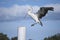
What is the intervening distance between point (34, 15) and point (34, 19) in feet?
0.30

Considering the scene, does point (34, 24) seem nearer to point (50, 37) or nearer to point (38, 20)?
point (38, 20)

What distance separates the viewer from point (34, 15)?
9.14 ft

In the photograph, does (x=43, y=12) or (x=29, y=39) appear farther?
(x=29, y=39)

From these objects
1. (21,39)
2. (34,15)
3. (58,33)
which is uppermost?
(34,15)

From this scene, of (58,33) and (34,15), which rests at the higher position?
(34,15)

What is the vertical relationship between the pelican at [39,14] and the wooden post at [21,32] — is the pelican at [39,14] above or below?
above

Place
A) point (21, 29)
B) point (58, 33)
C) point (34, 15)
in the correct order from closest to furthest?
point (21, 29)
point (34, 15)
point (58, 33)

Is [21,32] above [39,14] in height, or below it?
below

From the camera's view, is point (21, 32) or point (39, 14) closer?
point (21, 32)

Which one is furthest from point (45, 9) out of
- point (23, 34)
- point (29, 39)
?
point (23, 34)

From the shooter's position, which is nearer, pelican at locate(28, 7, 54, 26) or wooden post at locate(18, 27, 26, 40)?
wooden post at locate(18, 27, 26, 40)

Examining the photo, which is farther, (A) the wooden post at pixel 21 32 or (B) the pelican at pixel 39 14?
(B) the pelican at pixel 39 14

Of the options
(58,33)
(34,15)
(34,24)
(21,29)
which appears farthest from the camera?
(58,33)

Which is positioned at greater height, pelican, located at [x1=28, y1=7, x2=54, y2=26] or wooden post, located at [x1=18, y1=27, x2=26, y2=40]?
pelican, located at [x1=28, y1=7, x2=54, y2=26]
